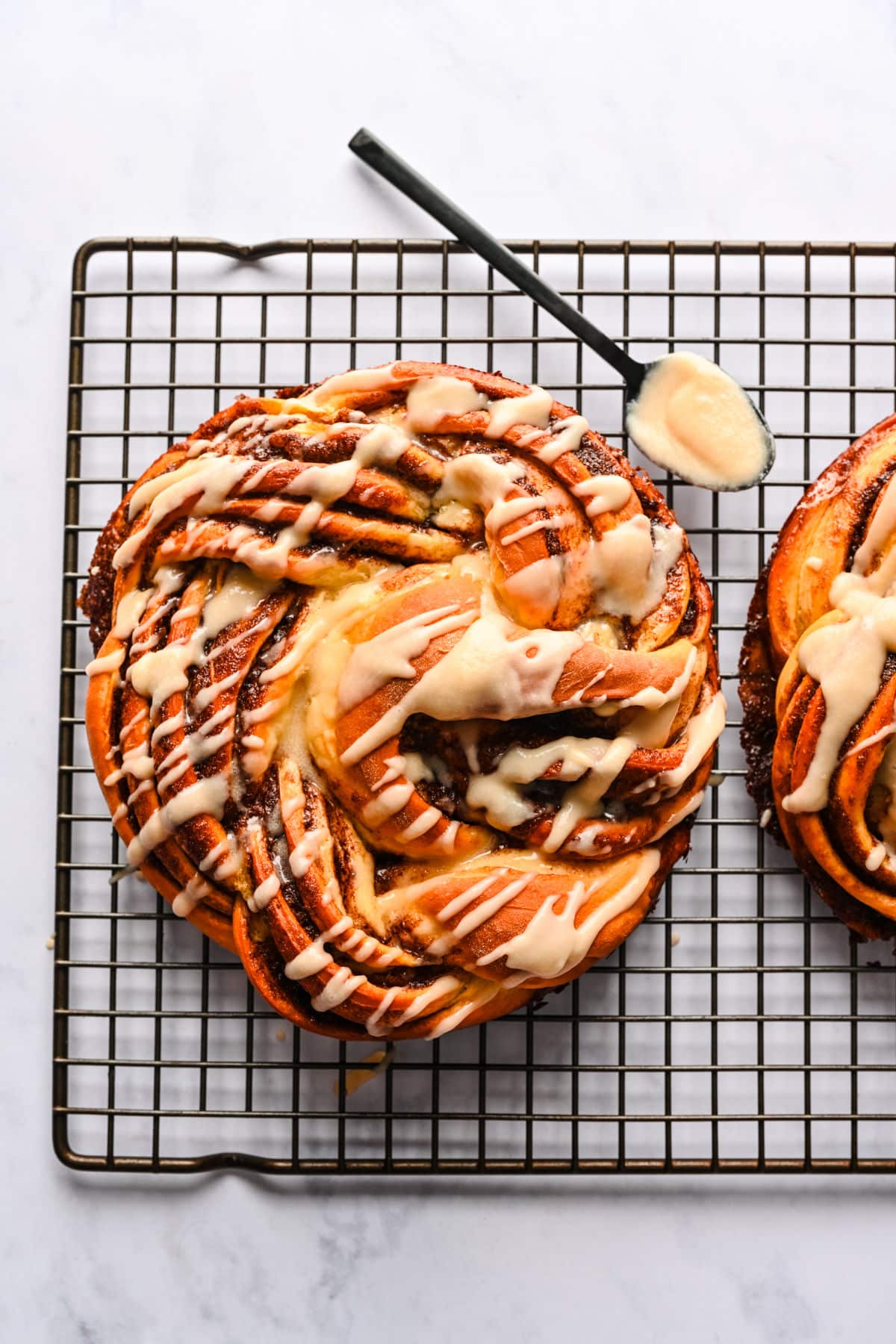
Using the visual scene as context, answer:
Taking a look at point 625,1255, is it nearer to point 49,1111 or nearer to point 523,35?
point 49,1111

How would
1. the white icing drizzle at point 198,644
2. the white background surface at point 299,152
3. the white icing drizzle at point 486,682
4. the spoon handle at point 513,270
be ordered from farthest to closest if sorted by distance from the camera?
the white background surface at point 299,152
the spoon handle at point 513,270
the white icing drizzle at point 198,644
the white icing drizzle at point 486,682

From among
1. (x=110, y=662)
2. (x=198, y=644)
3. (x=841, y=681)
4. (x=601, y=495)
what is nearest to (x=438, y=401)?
(x=601, y=495)

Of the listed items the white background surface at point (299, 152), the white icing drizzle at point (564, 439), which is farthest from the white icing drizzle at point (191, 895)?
the white icing drizzle at point (564, 439)

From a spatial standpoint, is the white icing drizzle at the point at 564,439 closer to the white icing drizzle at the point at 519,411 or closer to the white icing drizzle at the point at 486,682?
the white icing drizzle at the point at 519,411

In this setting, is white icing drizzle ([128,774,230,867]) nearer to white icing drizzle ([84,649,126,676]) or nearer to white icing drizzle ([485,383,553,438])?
white icing drizzle ([84,649,126,676])

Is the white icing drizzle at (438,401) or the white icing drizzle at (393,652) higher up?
the white icing drizzle at (438,401)

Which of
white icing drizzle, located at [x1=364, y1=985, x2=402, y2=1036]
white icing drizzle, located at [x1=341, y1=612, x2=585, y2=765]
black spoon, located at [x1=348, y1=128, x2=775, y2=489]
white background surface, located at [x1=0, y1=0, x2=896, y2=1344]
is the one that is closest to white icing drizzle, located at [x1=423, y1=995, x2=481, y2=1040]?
white icing drizzle, located at [x1=364, y1=985, x2=402, y2=1036]
